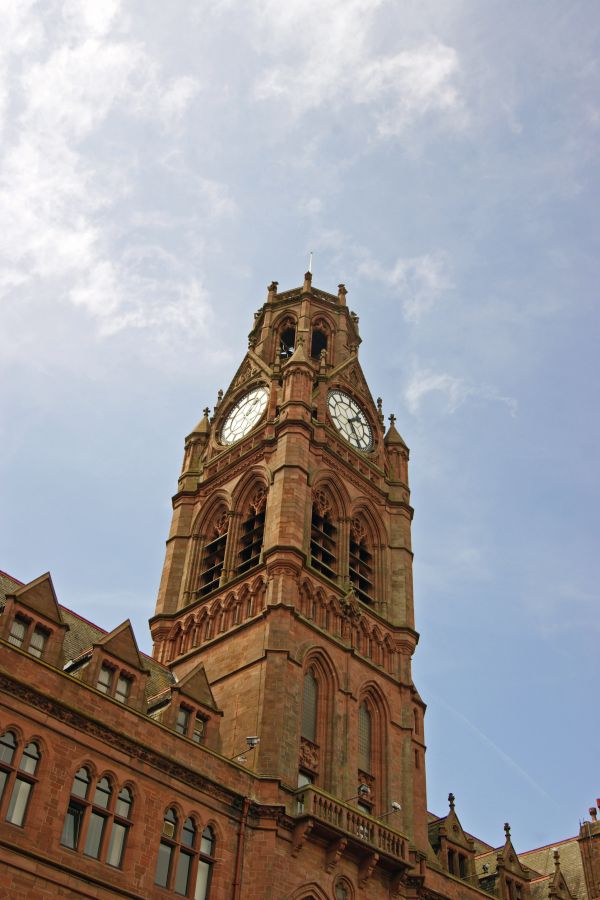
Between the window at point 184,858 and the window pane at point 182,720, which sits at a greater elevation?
the window pane at point 182,720

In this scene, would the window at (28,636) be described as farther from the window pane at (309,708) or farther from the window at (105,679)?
the window pane at (309,708)

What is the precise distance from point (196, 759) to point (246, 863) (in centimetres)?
397

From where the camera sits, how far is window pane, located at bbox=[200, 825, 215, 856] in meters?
36.1

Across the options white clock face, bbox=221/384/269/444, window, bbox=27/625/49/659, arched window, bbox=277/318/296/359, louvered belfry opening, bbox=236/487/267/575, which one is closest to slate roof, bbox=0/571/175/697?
window, bbox=27/625/49/659

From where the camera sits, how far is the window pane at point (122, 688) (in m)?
37.3

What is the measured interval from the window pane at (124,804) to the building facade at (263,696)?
6cm

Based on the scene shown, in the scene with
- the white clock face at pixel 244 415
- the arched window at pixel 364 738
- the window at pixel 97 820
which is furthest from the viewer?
the white clock face at pixel 244 415

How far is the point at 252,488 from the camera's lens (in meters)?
53.9

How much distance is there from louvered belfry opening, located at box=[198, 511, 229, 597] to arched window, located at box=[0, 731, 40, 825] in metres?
19.9

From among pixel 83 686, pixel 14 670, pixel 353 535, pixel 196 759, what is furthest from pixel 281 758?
pixel 353 535

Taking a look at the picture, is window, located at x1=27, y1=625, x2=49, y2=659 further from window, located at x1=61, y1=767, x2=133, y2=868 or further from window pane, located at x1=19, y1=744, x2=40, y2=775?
window, located at x1=61, y1=767, x2=133, y2=868

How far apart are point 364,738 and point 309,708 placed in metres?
3.97

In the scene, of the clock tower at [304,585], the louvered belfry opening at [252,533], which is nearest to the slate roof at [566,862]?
the clock tower at [304,585]

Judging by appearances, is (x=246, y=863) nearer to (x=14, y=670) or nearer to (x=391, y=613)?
(x=14, y=670)
